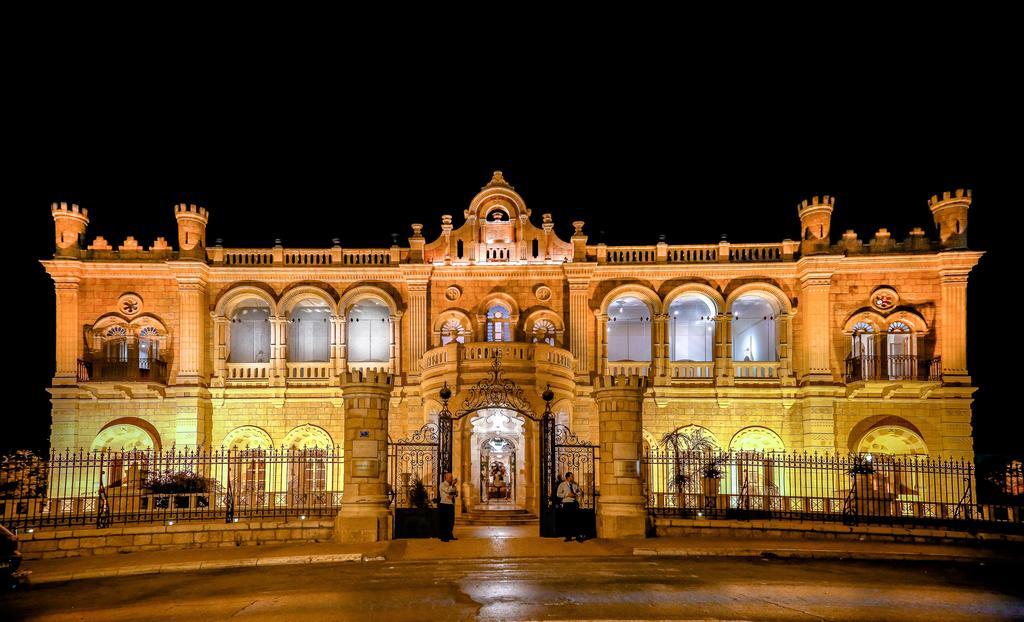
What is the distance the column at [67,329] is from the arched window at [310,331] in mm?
7423

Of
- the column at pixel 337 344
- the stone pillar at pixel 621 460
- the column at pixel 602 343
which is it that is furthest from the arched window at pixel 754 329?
the column at pixel 337 344

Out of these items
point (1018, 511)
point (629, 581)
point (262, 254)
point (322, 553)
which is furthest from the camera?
point (262, 254)

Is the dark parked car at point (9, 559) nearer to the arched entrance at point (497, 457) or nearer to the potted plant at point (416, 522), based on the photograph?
the potted plant at point (416, 522)

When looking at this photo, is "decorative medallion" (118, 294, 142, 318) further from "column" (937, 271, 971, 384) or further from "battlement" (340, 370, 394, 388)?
"column" (937, 271, 971, 384)

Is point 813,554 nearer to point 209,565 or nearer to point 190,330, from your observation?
point 209,565

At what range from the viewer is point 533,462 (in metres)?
25.9

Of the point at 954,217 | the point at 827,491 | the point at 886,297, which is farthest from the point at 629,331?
the point at 954,217

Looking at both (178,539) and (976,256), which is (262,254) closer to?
(178,539)

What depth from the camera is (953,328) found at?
29.2m

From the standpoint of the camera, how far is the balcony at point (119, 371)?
29.5m

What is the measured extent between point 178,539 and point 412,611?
856 cm

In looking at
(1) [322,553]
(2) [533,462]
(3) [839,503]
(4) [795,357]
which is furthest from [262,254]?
(3) [839,503]

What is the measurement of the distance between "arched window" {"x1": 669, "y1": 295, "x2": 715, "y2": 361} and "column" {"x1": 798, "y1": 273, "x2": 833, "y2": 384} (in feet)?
11.1

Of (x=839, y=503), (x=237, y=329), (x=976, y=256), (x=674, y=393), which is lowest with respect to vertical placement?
(x=839, y=503)
